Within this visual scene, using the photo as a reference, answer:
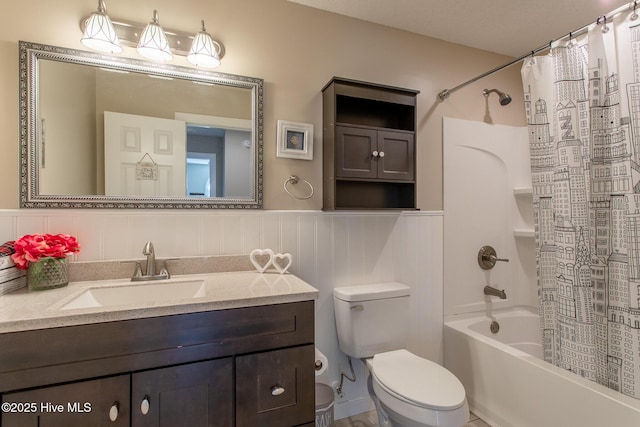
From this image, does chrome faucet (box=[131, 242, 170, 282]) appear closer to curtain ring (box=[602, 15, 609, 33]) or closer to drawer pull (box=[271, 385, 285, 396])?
drawer pull (box=[271, 385, 285, 396])

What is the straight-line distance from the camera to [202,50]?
1522 millimetres

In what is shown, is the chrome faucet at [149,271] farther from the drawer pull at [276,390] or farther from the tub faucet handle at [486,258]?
the tub faucet handle at [486,258]

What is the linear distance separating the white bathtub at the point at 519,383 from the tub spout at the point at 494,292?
170 mm

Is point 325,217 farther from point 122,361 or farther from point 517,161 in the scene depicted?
point 517,161

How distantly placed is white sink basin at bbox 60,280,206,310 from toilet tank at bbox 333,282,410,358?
0.78 m

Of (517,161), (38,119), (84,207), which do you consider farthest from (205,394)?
(517,161)

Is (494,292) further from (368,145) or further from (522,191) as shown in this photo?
(368,145)

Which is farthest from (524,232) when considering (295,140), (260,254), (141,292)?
(141,292)

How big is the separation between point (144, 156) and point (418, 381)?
5.37 feet

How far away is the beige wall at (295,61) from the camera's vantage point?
1366 mm

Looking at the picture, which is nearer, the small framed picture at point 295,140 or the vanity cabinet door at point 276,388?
the vanity cabinet door at point 276,388

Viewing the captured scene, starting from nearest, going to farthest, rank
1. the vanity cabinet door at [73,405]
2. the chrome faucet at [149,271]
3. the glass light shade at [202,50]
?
the vanity cabinet door at [73,405] → the chrome faucet at [149,271] → the glass light shade at [202,50]

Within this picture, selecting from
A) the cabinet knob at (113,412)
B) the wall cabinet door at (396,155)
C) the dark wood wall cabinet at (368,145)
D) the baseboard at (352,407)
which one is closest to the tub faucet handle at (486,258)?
the dark wood wall cabinet at (368,145)

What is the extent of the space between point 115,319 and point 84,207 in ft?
2.30
